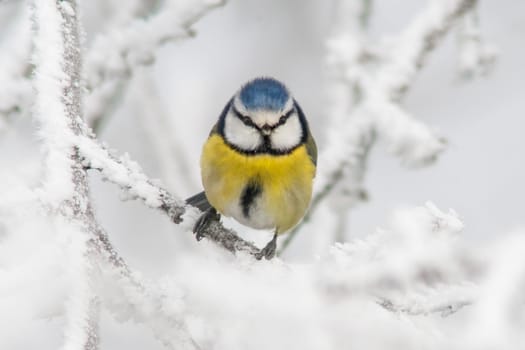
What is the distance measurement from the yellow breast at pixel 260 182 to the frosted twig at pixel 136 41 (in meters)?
0.34

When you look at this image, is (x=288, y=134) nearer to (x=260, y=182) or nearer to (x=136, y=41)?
(x=260, y=182)

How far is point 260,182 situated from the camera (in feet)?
8.10

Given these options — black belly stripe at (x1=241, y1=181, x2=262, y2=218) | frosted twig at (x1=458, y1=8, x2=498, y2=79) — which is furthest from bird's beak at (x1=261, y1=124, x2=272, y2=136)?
frosted twig at (x1=458, y1=8, x2=498, y2=79)

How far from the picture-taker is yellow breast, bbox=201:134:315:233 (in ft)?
8.08

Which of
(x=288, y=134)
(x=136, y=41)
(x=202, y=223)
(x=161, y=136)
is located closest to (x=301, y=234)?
(x=161, y=136)

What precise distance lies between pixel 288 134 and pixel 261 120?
118 mm

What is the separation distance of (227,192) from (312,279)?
1612 millimetres

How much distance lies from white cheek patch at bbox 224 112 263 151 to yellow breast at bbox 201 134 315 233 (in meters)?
0.03

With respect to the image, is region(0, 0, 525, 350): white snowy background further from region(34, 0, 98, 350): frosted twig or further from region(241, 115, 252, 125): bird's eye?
region(241, 115, 252, 125): bird's eye

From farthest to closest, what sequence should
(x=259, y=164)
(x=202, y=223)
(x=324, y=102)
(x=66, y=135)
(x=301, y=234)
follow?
(x=301, y=234) < (x=324, y=102) < (x=259, y=164) < (x=202, y=223) < (x=66, y=135)

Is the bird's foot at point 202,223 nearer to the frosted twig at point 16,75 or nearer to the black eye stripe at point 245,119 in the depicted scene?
the black eye stripe at point 245,119

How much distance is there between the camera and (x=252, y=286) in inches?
32.9

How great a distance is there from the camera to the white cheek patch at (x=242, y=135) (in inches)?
98.6

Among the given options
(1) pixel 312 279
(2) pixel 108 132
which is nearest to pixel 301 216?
(1) pixel 312 279
